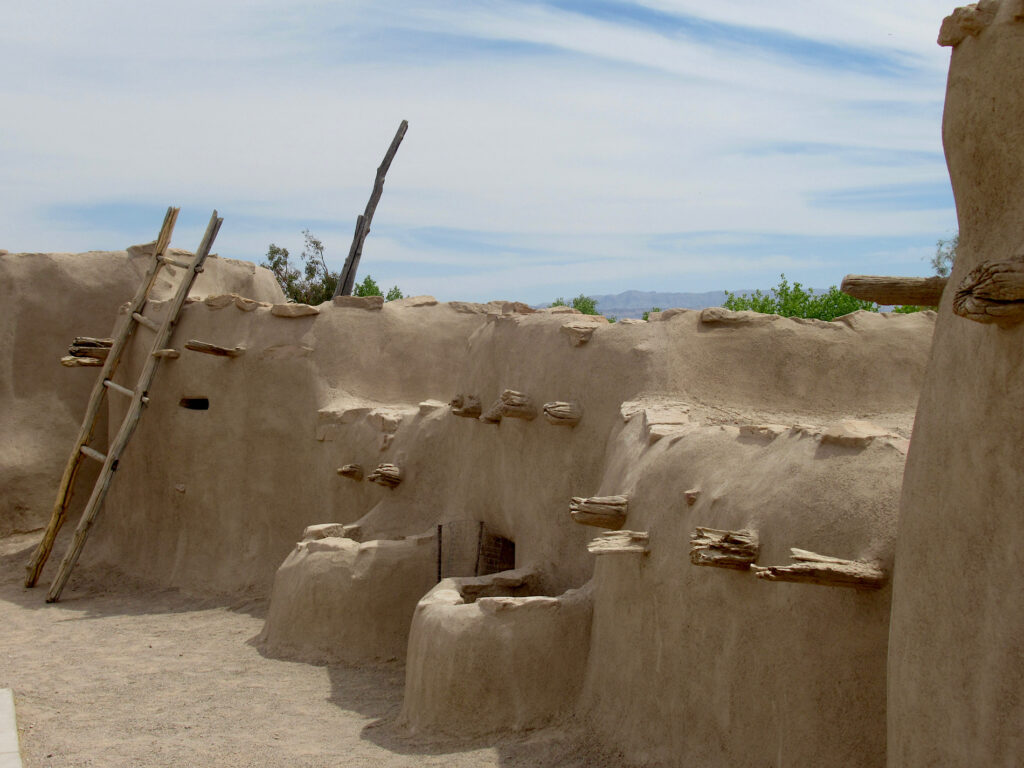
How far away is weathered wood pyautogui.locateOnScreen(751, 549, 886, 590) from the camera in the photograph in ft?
22.1

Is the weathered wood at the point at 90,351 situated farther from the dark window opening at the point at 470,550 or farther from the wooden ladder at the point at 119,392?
the dark window opening at the point at 470,550

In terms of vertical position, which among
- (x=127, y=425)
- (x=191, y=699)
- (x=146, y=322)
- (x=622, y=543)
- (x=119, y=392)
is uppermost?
(x=146, y=322)

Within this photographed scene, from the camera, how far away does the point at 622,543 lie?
9227mm

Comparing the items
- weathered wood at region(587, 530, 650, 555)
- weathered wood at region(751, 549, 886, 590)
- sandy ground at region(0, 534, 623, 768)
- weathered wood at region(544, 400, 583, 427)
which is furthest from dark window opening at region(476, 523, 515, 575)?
weathered wood at region(751, 549, 886, 590)

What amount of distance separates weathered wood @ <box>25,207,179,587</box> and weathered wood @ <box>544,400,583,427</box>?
8.53 metres

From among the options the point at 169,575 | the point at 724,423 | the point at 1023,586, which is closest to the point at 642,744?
the point at 724,423

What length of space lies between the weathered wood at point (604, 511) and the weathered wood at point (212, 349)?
340 inches

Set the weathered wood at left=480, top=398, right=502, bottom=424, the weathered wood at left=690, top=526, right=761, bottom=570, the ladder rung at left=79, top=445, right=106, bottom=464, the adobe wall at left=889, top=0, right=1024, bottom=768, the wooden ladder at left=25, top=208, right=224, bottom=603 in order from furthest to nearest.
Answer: the ladder rung at left=79, top=445, right=106, bottom=464 → the wooden ladder at left=25, top=208, right=224, bottom=603 → the weathered wood at left=480, top=398, right=502, bottom=424 → the weathered wood at left=690, top=526, right=761, bottom=570 → the adobe wall at left=889, top=0, right=1024, bottom=768

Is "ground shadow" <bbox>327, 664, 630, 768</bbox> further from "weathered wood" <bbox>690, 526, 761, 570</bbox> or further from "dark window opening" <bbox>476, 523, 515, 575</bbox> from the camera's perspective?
"weathered wood" <bbox>690, 526, 761, 570</bbox>

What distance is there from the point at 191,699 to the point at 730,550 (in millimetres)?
6757

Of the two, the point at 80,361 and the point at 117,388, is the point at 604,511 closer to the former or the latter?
the point at 117,388

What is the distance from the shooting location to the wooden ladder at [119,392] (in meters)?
16.7

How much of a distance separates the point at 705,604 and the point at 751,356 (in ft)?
13.4

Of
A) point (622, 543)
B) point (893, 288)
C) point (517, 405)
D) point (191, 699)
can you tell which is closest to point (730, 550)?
point (622, 543)
